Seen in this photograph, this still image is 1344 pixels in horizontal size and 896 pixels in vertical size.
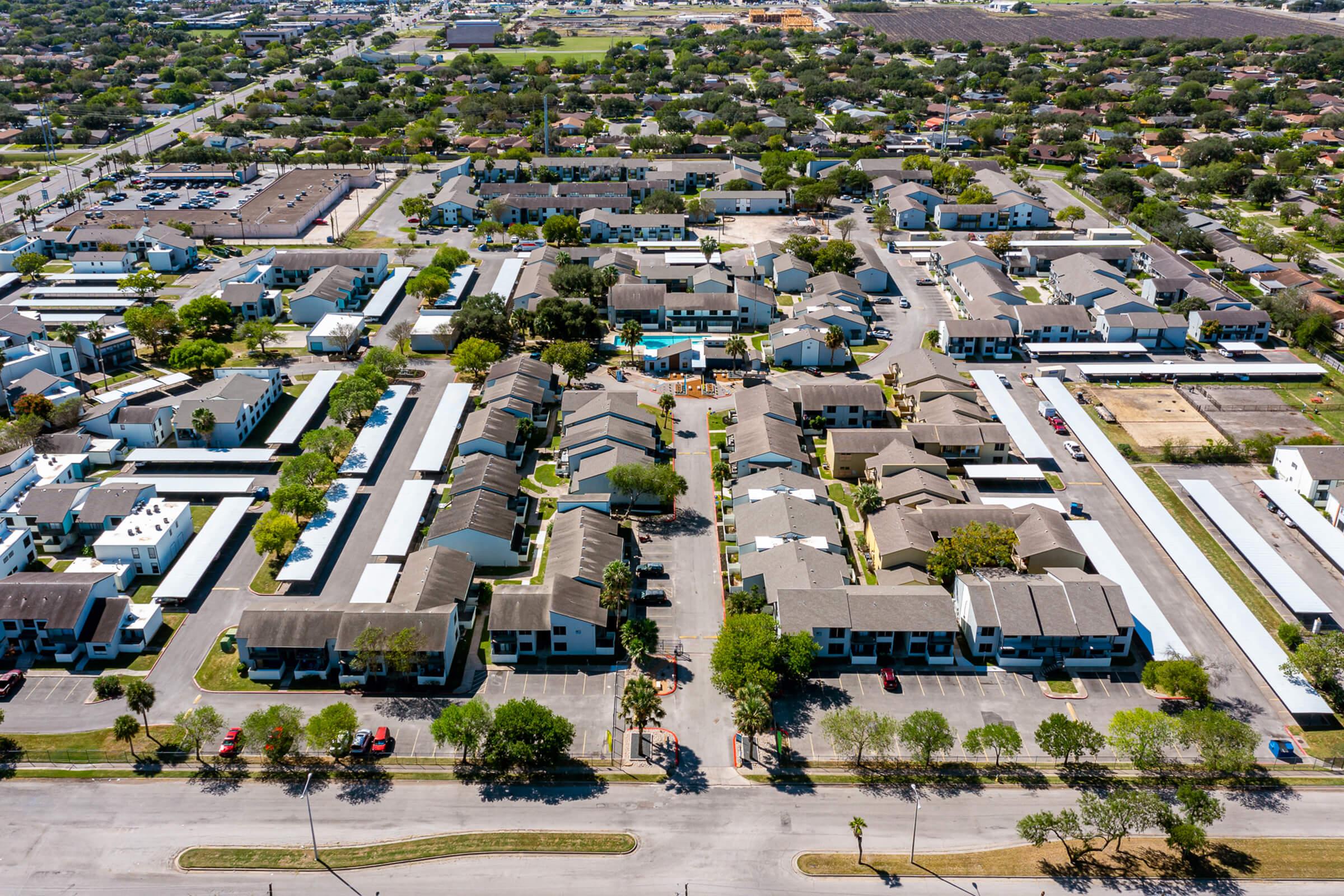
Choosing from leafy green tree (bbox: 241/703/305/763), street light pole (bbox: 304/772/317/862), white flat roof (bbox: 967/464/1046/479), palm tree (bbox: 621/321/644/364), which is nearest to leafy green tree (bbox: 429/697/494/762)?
street light pole (bbox: 304/772/317/862)

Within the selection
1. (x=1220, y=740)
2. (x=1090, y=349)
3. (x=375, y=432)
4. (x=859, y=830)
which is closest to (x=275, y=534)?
(x=375, y=432)

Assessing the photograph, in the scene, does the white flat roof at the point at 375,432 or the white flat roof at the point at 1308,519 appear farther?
the white flat roof at the point at 375,432

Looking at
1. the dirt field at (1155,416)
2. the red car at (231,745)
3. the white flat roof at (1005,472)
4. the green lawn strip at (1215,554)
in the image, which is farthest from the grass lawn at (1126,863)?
the dirt field at (1155,416)

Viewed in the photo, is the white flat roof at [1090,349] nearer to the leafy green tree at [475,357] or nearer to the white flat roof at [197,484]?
the leafy green tree at [475,357]

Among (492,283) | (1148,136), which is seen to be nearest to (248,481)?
(492,283)

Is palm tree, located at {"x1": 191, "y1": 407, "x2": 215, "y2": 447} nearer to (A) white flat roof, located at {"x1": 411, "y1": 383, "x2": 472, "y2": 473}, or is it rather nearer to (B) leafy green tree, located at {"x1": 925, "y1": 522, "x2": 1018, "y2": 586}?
(A) white flat roof, located at {"x1": 411, "y1": 383, "x2": 472, "y2": 473}
